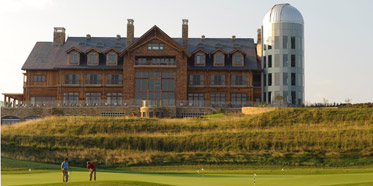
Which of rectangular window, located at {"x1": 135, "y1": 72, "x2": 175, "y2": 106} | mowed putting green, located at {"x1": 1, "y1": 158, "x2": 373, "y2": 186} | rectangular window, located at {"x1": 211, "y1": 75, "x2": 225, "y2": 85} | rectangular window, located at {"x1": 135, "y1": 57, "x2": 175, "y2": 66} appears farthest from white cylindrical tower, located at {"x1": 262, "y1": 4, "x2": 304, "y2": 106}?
mowed putting green, located at {"x1": 1, "y1": 158, "x2": 373, "y2": 186}

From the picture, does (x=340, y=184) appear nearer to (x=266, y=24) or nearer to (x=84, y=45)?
(x=266, y=24)

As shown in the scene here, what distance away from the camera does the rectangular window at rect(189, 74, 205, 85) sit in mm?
65625

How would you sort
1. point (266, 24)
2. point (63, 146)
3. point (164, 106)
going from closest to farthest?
point (63, 146) → point (164, 106) → point (266, 24)

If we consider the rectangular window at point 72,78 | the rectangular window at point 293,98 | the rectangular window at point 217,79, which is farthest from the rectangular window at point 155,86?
the rectangular window at point 293,98

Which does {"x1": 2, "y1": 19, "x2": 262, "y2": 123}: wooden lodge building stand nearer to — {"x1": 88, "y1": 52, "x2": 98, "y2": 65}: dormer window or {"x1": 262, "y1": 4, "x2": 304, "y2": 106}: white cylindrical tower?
{"x1": 88, "y1": 52, "x2": 98, "y2": 65}: dormer window

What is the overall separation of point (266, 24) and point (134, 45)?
1824cm

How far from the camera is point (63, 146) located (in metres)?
40.4

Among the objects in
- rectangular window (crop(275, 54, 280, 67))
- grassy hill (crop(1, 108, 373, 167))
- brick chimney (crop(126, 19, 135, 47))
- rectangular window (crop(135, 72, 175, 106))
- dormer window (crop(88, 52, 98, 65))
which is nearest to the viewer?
grassy hill (crop(1, 108, 373, 167))

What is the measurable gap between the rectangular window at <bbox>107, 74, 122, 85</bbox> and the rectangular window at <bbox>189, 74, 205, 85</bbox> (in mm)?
9396

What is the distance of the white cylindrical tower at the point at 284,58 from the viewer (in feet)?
216

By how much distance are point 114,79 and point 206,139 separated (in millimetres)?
27632

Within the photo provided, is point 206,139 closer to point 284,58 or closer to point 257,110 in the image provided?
point 257,110

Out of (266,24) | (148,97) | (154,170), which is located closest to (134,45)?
(148,97)

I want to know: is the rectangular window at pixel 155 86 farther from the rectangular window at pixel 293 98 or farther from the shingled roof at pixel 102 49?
the rectangular window at pixel 293 98
